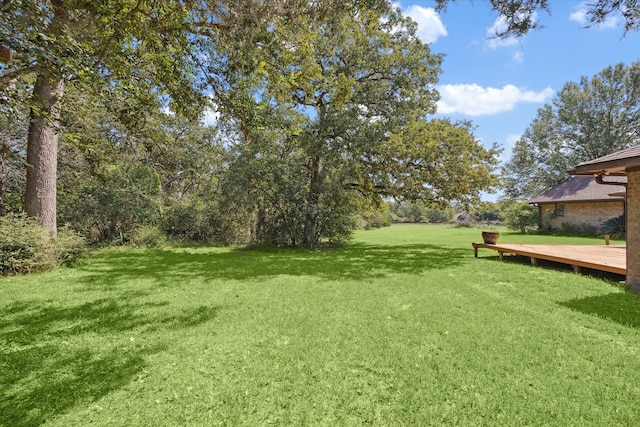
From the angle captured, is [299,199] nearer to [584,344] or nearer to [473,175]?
[473,175]

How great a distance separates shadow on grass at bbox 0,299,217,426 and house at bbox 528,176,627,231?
2466 centimetres

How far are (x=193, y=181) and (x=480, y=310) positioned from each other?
17602 mm

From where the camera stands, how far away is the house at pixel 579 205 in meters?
19.4

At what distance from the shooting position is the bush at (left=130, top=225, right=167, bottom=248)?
13.4 m

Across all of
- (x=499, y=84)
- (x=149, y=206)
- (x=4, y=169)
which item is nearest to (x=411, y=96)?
(x=499, y=84)

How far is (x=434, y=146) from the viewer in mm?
11711

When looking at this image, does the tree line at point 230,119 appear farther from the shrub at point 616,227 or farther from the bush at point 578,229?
the bush at point 578,229

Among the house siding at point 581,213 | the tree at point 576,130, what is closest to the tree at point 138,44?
the house siding at point 581,213

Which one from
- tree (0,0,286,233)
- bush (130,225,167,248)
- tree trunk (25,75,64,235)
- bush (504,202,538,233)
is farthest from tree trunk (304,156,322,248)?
bush (504,202,538,233)

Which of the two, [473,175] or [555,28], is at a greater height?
[555,28]

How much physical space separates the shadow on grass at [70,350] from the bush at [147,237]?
9.10 metres

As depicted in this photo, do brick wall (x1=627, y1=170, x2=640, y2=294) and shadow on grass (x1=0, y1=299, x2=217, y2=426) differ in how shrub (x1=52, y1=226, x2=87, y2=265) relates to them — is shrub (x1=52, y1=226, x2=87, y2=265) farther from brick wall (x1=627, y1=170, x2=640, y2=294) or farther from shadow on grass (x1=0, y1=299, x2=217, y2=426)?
brick wall (x1=627, y1=170, x2=640, y2=294)

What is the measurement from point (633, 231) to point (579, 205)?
20.4 meters

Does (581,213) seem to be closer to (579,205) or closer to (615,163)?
(579,205)
